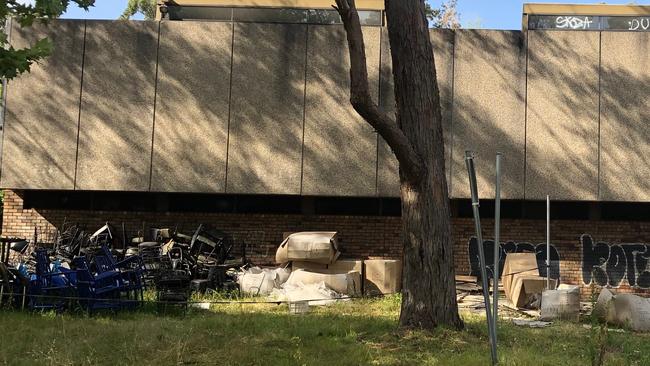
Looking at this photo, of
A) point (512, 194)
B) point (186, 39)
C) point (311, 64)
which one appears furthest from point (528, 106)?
point (186, 39)

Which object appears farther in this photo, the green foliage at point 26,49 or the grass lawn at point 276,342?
the green foliage at point 26,49

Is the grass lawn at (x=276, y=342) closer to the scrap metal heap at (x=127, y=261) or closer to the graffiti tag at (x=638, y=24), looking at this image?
the scrap metal heap at (x=127, y=261)

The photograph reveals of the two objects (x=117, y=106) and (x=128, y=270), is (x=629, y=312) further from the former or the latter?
(x=117, y=106)

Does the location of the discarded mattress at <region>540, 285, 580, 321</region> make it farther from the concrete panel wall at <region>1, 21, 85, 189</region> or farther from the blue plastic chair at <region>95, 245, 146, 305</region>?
the concrete panel wall at <region>1, 21, 85, 189</region>

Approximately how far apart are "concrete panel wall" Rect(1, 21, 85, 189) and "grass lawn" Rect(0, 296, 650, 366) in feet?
19.0

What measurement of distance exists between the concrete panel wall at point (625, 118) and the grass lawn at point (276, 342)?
548 centimetres

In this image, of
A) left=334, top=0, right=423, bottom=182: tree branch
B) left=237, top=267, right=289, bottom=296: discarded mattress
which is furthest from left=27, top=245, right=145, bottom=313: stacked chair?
left=334, top=0, right=423, bottom=182: tree branch

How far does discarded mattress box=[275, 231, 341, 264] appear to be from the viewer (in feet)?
44.7

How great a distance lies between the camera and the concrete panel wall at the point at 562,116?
47.8ft

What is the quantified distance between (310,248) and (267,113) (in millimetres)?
3368

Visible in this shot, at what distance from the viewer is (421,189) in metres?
8.78

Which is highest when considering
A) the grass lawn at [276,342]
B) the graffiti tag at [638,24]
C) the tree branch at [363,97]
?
the graffiti tag at [638,24]

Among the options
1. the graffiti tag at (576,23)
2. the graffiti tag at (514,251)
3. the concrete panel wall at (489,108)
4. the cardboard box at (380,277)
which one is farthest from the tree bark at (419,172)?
the graffiti tag at (576,23)

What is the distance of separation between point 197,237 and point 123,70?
14.0ft
